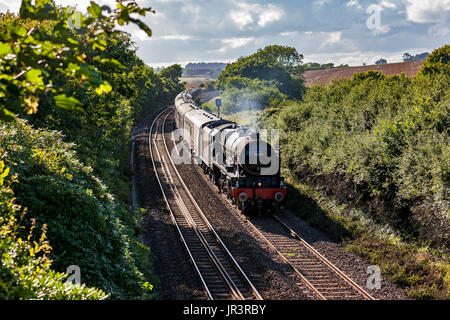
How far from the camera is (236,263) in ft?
41.4

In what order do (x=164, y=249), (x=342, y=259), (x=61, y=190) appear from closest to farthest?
(x=61, y=190)
(x=342, y=259)
(x=164, y=249)

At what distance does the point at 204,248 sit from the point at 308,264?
157 inches

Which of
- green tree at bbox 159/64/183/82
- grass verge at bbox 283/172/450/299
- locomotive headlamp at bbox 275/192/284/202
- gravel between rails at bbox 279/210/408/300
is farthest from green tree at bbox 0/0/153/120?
green tree at bbox 159/64/183/82

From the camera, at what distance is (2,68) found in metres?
3.94

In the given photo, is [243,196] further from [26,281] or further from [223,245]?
[26,281]

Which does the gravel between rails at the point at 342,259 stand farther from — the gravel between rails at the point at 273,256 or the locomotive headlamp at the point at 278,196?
the locomotive headlamp at the point at 278,196

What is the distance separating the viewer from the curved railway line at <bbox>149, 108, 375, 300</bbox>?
11.1 meters

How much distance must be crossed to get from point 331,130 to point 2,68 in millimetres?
18905

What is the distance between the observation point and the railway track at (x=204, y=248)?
11.2m

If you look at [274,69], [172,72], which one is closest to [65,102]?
[274,69]

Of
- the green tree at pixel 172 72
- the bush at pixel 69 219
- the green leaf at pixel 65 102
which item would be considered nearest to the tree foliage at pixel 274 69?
the green tree at pixel 172 72

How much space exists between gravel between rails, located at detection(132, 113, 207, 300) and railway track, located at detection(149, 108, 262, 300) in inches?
11.0

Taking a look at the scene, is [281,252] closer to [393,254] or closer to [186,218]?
[393,254]

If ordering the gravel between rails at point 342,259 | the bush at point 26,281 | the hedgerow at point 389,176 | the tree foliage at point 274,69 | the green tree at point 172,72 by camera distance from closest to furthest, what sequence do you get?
the bush at point 26,281
the gravel between rails at point 342,259
the hedgerow at point 389,176
the tree foliage at point 274,69
the green tree at point 172,72
